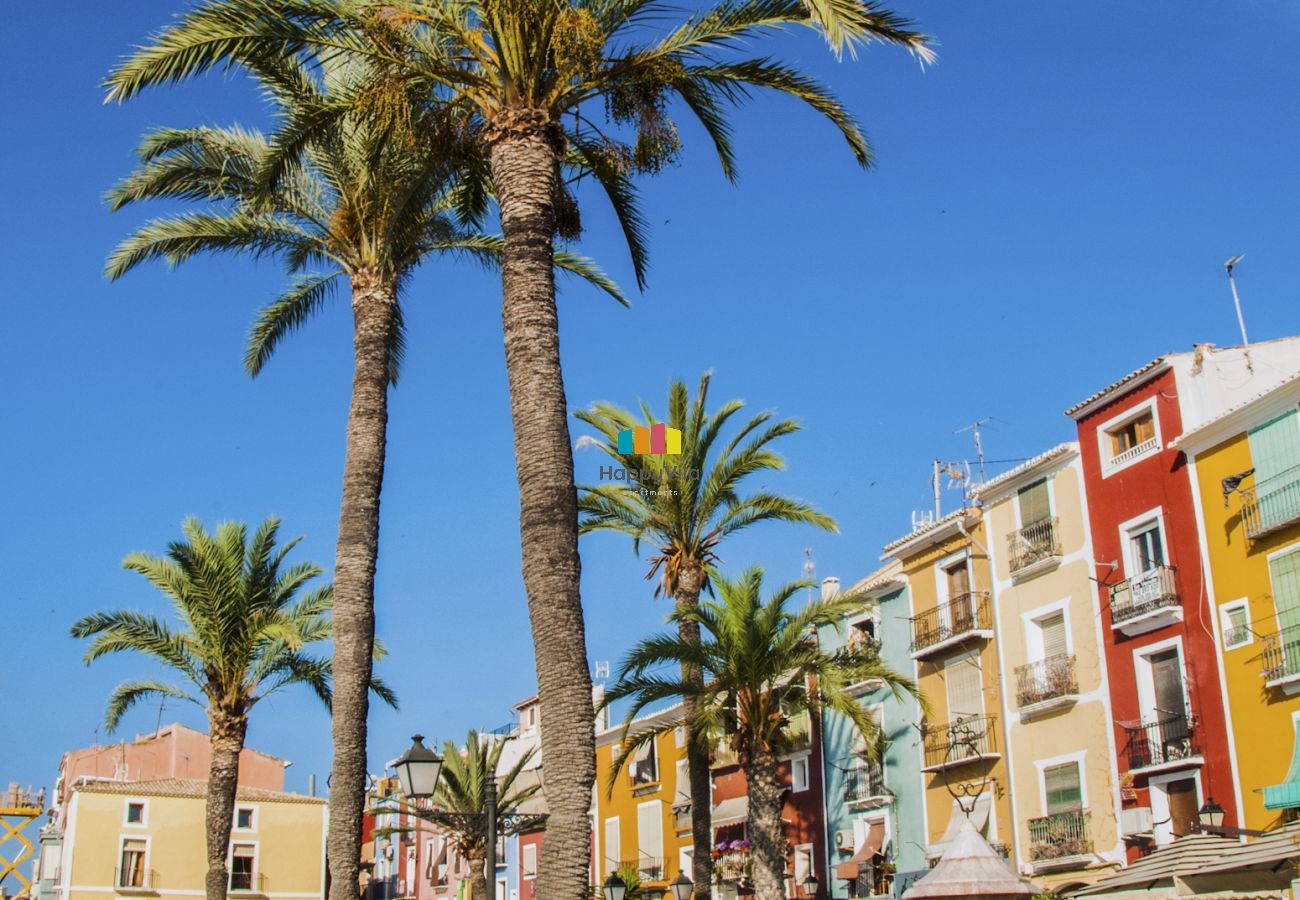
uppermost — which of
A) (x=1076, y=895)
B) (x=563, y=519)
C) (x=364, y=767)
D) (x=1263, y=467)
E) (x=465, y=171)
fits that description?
(x=465, y=171)

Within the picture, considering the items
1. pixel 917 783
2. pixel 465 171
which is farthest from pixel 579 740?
pixel 917 783

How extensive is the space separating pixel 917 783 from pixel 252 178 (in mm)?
22016

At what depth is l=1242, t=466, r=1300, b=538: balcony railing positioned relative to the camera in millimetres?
24406

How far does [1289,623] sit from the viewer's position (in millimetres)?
24375

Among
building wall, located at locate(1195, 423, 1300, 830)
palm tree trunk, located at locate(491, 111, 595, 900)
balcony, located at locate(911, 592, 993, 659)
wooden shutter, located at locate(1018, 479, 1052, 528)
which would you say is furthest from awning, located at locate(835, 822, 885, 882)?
palm tree trunk, located at locate(491, 111, 595, 900)

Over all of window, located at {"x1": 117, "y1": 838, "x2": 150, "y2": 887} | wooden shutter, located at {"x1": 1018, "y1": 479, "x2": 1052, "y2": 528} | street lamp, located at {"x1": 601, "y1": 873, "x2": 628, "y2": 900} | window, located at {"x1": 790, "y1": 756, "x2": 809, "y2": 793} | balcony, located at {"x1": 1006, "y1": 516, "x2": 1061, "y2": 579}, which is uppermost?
wooden shutter, located at {"x1": 1018, "y1": 479, "x2": 1052, "y2": 528}

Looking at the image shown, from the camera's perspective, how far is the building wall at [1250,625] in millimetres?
24391

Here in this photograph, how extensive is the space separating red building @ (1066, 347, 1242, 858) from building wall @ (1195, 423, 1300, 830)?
13.0 inches

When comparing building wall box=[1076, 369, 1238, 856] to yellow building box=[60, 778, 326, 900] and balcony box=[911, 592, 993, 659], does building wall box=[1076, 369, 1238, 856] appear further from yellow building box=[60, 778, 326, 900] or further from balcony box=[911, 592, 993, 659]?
yellow building box=[60, 778, 326, 900]

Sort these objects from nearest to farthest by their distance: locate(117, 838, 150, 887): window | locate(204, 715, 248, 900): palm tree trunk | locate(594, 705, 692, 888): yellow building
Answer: locate(204, 715, 248, 900): palm tree trunk
locate(594, 705, 692, 888): yellow building
locate(117, 838, 150, 887): window

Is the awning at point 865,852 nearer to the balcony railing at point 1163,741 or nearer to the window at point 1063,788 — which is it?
the window at point 1063,788

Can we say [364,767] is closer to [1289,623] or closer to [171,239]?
[171,239]

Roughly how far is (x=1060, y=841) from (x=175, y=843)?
4261cm

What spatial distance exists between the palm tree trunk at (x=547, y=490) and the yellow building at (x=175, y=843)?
50965mm
